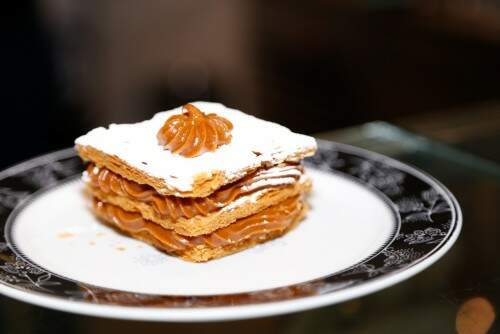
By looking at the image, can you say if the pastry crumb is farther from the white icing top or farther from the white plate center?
the white icing top

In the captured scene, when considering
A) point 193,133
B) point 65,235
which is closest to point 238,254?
point 193,133

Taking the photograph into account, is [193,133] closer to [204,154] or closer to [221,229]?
[204,154]

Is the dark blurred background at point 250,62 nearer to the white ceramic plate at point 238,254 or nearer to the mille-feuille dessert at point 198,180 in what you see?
the white ceramic plate at point 238,254

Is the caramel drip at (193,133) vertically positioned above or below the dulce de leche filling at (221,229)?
above

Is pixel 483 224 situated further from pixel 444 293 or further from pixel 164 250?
pixel 164 250

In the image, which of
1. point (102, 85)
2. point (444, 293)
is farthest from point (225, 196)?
point (102, 85)

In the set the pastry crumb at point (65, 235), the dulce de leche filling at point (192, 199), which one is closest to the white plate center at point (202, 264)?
the pastry crumb at point (65, 235)

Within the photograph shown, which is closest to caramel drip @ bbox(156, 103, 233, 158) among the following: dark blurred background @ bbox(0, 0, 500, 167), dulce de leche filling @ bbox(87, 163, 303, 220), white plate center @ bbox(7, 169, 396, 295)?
dulce de leche filling @ bbox(87, 163, 303, 220)
